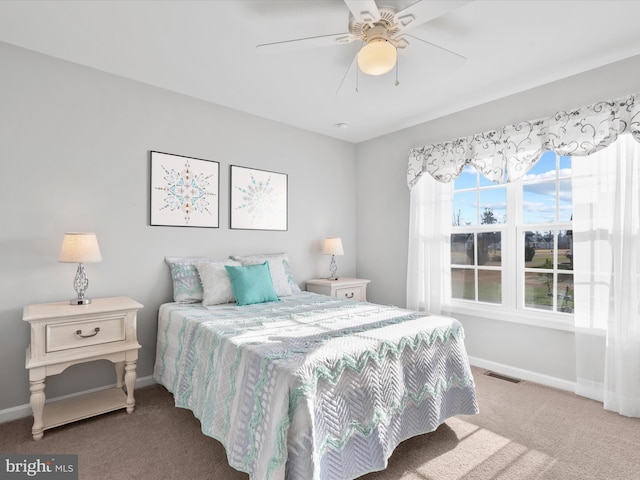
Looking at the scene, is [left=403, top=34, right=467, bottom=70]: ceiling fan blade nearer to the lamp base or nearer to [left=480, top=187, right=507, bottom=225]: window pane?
[left=480, top=187, right=507, bottom=225]: window pane

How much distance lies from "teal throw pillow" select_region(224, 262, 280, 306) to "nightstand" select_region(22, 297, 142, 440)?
2.52ft

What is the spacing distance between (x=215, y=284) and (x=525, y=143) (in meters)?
2.95

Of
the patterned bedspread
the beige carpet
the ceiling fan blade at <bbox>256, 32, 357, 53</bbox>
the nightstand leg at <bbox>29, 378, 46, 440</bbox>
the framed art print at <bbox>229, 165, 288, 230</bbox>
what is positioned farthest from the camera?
the framed art print at <bbox>229, 165, 288, 230</bbox>

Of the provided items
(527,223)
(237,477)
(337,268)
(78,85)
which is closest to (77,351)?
(237,477)

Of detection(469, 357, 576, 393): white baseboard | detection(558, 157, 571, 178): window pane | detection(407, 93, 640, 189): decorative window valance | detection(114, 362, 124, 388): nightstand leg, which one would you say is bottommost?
detection(469, 357, 576, 393): white baseboard

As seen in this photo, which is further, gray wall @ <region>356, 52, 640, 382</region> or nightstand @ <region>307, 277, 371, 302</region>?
nightstand @ <region>307, 277, 371, 302</region>

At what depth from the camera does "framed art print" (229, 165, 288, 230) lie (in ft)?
11.6

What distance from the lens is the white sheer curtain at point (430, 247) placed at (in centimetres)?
365

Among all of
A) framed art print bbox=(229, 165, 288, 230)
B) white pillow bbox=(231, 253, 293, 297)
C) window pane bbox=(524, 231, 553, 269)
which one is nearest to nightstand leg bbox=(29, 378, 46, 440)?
white pillow bbox=(231, 253, 293, 297)

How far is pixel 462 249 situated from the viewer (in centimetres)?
371

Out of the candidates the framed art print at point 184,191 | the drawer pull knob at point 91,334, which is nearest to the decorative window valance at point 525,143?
the framed art print at point 184,191

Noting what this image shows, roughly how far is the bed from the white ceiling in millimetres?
1785

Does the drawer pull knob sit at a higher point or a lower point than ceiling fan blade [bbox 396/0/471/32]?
lower

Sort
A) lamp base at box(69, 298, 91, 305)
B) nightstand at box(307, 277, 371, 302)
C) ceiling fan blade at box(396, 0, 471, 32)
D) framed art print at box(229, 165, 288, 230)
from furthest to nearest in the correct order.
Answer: nightstand at box(307, 277, 371, 302) → framed art print at box(229, 165, 288, 230) → lamp base at box(69, 298, 91, 305) → ceiling fan blade at box(396, 0, 471, 32)
